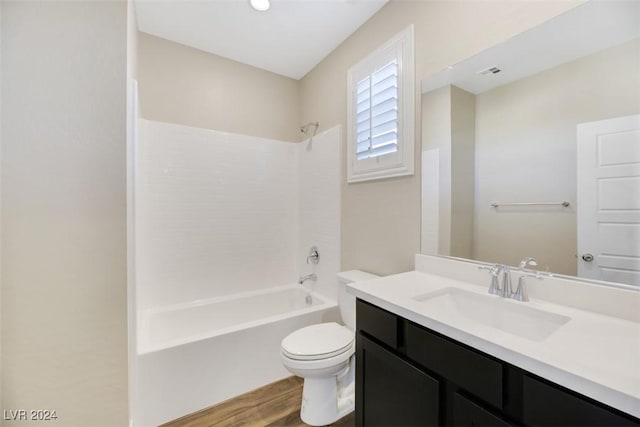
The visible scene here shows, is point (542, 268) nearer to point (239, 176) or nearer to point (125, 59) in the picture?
point (125, 59)

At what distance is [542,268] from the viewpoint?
1084mm

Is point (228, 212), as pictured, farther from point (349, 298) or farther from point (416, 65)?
point (416, 65)

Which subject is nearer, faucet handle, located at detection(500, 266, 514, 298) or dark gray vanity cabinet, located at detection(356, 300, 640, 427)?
dark gray vanity cabinet, located at detection(356, 300, 640, 427)

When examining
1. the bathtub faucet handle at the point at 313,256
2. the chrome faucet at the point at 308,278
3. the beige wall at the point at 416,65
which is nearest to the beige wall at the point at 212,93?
the beige wall at the point at 416,65

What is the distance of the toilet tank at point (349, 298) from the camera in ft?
5.96

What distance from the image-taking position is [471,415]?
2.53 feet

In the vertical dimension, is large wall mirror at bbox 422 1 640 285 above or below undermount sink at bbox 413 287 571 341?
above

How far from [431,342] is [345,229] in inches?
53.5

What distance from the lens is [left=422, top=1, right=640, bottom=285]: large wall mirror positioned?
→ 0.91 metres

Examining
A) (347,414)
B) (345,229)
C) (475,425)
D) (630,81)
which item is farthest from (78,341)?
(630,81)

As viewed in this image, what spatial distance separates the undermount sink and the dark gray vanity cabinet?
0.14 m

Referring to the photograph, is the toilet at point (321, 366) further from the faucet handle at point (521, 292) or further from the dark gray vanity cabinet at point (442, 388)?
the faucet handle at point (521, 292)

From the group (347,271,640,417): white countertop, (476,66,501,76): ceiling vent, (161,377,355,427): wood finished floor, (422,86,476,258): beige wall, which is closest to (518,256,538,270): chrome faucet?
(347,271,640,417): white countertop

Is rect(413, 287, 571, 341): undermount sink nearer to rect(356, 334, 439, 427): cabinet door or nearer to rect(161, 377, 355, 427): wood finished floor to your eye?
rect(356, 334, 439, 427): cabinet door
